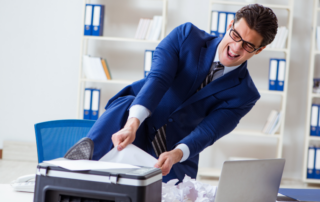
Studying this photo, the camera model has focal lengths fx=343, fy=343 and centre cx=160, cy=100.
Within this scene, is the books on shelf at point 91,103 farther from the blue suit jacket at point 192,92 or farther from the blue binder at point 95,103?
the blue suit jacket at point 192,92

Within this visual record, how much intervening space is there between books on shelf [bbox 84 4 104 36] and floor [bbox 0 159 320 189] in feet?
4.70

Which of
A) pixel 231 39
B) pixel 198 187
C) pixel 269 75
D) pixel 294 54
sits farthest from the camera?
pixel 294 54

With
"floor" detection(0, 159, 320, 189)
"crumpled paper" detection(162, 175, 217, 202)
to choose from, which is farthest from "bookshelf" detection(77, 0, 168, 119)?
"crumpled paper" detection(162, 175, 217, 202)

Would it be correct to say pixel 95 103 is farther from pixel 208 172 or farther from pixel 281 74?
pixel 281 74

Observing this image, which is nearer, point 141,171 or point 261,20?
point 141,171

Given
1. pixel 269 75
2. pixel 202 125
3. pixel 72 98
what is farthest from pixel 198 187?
pixel 72 98

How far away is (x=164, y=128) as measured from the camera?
4.43 ft

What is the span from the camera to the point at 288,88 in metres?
3.65

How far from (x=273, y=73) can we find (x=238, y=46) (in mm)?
2311

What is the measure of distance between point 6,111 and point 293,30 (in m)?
3.20

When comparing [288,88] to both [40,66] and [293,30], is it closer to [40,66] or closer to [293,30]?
[293,30]

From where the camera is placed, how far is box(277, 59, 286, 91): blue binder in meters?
3.30

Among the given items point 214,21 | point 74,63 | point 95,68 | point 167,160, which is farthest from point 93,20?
point 167,160

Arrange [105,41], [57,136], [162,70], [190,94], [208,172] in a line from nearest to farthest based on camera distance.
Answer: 1. [162,70]
2. [190,94]
3. [57,136]
4. [208,172]
5. [105,41]
